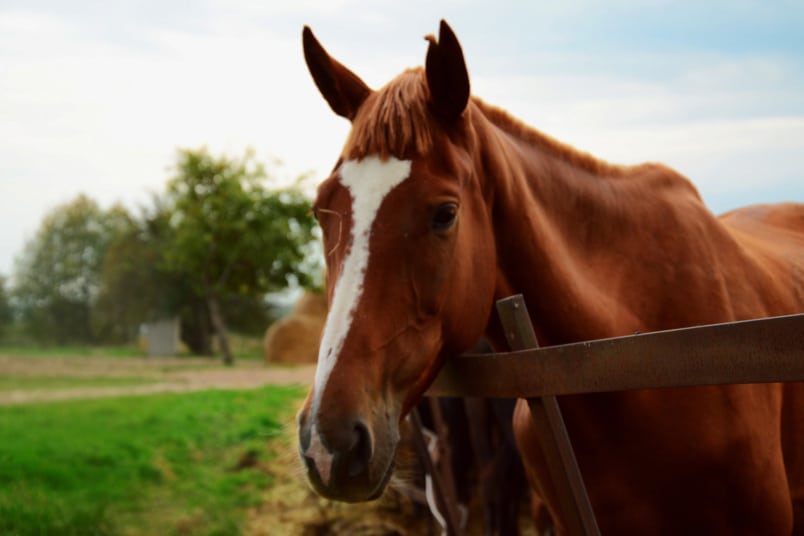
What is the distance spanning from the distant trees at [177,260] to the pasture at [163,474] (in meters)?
16.1

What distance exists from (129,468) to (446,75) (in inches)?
261

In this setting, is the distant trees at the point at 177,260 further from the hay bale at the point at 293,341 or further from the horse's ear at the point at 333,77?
the horse's ear at the point at 333,77

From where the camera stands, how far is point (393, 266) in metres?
1.92

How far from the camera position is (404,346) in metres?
1.91

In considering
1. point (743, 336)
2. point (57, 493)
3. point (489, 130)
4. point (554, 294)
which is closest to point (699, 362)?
point (743, 336)

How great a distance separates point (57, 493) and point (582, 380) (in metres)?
5.96

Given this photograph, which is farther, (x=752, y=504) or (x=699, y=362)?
(x=752, y=504)

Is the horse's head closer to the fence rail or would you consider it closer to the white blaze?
the white blaze

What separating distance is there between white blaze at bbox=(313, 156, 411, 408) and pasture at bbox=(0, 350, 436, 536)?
84.8 inches

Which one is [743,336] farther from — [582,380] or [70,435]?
[70,435]

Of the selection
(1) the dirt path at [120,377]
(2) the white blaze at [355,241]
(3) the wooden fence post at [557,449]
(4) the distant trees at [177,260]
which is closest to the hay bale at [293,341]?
(4) the distant trees at [177,260]

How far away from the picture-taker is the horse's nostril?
65.7 inches

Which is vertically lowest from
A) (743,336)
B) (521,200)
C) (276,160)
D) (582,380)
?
(582,380)

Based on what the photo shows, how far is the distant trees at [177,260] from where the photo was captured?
1065 inches
